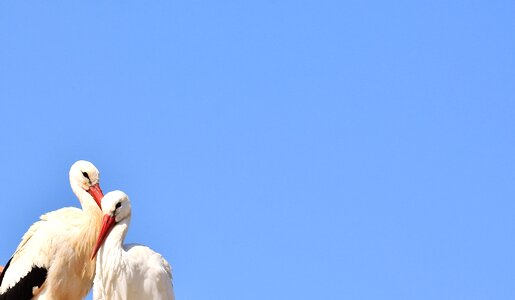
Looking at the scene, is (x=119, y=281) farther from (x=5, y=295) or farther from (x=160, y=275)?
(x=5, y=295)

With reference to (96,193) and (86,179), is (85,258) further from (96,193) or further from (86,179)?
(86,179)

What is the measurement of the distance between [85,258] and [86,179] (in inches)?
27.7

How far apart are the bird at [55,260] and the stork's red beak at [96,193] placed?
0.23 ft

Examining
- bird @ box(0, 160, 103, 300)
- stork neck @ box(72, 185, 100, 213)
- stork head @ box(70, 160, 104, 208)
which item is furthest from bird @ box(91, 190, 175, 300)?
stork head @ box(70, 160, 104, 208)

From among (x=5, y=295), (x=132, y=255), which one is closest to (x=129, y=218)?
(x=132, y=255)

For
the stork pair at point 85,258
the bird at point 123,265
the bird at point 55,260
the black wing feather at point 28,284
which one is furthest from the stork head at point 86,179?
the black wing feather at point 28,284

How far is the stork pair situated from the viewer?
13.8 meters

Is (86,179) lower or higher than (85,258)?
higher

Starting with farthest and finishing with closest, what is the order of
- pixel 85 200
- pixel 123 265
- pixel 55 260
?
pixel 85 200 < pixel 55 260 < pixel 123 265

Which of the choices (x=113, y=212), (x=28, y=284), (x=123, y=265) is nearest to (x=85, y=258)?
(x=28, y=284)

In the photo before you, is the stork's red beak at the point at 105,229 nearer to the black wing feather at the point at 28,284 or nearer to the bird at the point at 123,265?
the bird at the point at 123,265

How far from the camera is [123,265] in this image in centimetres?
1380

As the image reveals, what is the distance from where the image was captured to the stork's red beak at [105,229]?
46.4 ft

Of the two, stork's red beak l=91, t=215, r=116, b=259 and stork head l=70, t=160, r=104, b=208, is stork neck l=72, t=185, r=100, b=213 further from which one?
stork's red beak l=91, t=215, r=116, b=259
